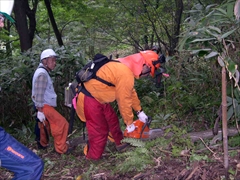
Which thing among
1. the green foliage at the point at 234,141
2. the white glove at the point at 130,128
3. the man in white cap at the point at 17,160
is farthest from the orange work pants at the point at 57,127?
the green foliage at the point at 234,141

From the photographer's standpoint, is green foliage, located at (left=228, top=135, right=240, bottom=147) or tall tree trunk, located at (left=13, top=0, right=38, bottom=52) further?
tall tree trunk, located at (left=13, top=0, right=38, bottom=52)

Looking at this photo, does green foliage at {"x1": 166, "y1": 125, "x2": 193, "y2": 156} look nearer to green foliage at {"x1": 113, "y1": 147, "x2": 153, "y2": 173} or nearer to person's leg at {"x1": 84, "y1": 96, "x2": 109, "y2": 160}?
green foliage at {"x1": 113, "y1": 147, "x2": 153, "y2": 173}

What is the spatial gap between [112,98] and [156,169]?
1430 millimetres

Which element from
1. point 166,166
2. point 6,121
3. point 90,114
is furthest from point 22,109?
point 166,166

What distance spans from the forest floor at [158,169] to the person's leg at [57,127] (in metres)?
0.37

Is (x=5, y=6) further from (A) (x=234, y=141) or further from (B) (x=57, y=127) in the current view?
(A) (x=234, y=141)

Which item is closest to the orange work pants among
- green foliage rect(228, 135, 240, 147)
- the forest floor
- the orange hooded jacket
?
the forest floor

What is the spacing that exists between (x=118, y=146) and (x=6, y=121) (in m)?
3.47

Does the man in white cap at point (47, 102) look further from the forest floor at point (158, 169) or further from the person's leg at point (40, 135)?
the forest floor at point (158, 169)

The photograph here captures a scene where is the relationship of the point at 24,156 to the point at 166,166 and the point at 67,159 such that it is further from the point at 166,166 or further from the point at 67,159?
the point at 67,159

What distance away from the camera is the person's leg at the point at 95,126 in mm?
4820

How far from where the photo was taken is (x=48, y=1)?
10.8m

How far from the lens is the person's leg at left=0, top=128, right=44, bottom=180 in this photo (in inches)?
132

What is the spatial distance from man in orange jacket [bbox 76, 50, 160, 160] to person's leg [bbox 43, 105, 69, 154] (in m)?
0.74
